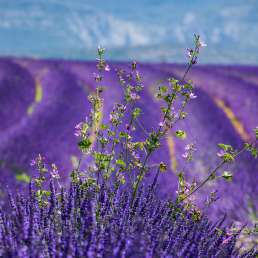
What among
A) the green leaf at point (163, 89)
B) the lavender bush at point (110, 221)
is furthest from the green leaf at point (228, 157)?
the green leaf at point (163, 89)

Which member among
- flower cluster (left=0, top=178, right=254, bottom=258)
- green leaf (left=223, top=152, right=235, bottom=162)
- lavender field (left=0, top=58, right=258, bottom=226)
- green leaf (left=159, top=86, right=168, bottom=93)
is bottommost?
flower cluster (left=0, top=178, right=254, bottom=258)

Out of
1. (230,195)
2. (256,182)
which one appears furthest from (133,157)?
(256,182)

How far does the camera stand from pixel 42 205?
3.56 m

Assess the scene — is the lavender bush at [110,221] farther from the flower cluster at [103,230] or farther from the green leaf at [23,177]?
the green leaf at [23,177]

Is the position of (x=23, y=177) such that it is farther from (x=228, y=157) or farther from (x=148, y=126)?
(x=148, y=126)

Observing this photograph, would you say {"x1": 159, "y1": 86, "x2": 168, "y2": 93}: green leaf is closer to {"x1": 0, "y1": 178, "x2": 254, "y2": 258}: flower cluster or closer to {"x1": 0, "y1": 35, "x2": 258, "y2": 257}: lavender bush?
{"x1": 0, "y1": 35, "x2": 258, "y2": 257}: lavender bush

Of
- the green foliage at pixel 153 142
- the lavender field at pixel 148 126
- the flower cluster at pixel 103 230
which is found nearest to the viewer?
the flower cluster at pixel 103 230

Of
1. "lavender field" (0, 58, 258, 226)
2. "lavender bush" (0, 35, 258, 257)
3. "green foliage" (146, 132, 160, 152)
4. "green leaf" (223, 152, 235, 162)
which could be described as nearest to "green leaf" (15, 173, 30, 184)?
"lavender field" (0, 58, 258, 226)

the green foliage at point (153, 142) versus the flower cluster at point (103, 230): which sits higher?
the green foliage at point (153, 142)

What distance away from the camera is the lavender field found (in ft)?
23.4

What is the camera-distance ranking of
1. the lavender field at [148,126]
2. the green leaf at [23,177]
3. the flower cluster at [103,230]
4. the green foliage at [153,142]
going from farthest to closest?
the lavender field at [148,126]
the green leaf at [23,177]
the green foliage at [153,142]
the flower cluster at [103,230]

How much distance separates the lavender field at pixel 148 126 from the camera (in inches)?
281

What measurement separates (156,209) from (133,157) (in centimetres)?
84

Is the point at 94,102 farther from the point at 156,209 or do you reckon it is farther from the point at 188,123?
the point at 188,123
